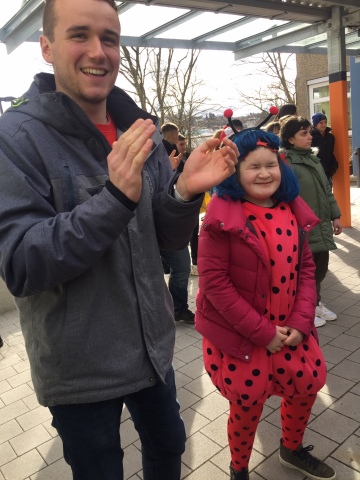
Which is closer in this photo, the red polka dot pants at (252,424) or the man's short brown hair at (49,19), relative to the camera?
the man's short brown hair at (49,19)

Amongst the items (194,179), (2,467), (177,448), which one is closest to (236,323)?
(177,448)

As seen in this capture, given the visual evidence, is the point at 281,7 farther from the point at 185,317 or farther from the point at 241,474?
the point at 241,474

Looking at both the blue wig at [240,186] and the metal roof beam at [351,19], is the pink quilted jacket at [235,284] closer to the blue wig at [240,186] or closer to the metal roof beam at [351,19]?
the blue wig at [240,186]

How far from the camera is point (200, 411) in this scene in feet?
9.36

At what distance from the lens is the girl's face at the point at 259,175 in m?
1.98

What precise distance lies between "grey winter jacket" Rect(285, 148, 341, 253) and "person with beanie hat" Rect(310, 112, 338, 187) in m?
3.12

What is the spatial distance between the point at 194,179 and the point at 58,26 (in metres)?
0.61

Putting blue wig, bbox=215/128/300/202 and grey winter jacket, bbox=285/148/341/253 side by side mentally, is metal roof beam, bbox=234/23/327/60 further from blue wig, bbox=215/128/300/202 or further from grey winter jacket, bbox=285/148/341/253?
blue wig, bbox=215/128/300/202

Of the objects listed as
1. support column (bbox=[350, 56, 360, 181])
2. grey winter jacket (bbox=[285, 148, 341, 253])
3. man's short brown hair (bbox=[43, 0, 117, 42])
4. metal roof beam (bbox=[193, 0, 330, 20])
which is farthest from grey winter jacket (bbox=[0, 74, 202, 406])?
support column (bbox=[350, 56, 360, 181])

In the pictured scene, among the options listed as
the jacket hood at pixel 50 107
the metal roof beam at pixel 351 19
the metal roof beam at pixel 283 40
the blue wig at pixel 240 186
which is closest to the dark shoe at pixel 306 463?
the blue wig at pixel 240 186

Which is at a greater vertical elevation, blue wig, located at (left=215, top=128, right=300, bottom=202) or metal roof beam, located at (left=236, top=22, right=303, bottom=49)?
metal roof beam, located at (left=236, top=22, right=303, bottom=49)

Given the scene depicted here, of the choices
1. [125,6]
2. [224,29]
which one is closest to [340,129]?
[224,29]

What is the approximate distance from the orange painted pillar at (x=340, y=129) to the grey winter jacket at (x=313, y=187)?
3.59 metres

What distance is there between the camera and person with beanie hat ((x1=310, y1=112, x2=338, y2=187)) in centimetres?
653
